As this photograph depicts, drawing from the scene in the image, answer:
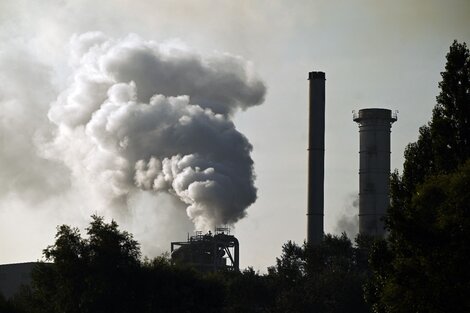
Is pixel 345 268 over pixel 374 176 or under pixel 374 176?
under

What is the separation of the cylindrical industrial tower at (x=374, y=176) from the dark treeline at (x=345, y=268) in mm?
11675

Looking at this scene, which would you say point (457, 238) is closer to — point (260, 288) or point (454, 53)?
point (454, 53)

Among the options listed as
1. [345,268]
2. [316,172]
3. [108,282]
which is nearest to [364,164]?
[316,172]

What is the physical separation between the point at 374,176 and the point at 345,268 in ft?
70.0

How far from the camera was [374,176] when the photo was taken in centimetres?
14062

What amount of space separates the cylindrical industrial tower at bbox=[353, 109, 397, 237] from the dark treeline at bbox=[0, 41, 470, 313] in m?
11.7

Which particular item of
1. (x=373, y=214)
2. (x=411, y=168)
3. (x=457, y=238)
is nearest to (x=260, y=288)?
(x=373, y=214)

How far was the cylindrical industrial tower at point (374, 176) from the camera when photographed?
140 metres

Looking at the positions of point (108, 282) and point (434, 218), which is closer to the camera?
point (434, 218)

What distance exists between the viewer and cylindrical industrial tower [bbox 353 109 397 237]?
5522 inches

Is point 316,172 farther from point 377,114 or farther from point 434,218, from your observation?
point 434,218

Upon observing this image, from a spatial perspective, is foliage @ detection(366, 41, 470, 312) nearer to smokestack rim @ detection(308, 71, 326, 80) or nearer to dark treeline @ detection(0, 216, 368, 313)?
dark treeline @ detection(0, 216, 368, 313)

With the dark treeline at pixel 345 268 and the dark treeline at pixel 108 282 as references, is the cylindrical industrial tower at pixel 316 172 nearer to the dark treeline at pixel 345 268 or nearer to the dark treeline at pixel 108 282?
the dark treeline at pixel 345 268

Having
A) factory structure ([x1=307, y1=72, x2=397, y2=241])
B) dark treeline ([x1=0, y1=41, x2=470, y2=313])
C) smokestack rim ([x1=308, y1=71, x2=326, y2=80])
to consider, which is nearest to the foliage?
dark treeline ([x1=0, y1=41, x2=470, y2=313])
